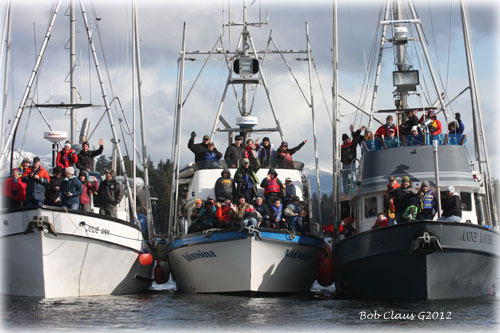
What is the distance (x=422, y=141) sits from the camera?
858 inches

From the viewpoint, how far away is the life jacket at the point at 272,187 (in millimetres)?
23062

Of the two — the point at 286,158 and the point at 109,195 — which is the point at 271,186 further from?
the point at 109,195

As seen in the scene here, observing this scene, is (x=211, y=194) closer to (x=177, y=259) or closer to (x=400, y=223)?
(x=177, y=259)

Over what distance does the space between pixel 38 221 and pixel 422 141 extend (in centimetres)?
1005

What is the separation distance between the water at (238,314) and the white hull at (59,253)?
18.2 inches

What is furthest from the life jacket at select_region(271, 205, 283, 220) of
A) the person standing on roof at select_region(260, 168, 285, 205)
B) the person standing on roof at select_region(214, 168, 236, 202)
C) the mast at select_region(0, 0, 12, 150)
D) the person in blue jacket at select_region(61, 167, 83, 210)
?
the mast at select_region(0, 0, 12, 150)

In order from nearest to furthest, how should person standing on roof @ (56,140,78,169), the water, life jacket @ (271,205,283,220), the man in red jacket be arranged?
1. the water
2. the man in red jacket
3. life jacket @ (271,205,283,220)
4. person standing on roof @ (56,140,78,169)

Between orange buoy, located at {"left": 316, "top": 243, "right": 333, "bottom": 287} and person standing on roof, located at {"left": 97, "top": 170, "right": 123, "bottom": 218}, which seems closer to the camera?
person standing on roof, located at {"left": 97, "top": 170, "right": 123, "bottom": 218}

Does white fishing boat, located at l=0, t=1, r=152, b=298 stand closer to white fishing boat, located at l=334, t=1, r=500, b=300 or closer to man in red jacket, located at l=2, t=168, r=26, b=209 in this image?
man in red jacket, located at l=2, t=168, r=26, b=209

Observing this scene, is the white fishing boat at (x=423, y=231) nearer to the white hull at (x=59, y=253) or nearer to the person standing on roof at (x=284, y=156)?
the person standing on roof at (x=284, y=156)

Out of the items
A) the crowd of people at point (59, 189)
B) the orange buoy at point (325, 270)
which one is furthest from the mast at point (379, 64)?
the crowd of people at point (59, 189)

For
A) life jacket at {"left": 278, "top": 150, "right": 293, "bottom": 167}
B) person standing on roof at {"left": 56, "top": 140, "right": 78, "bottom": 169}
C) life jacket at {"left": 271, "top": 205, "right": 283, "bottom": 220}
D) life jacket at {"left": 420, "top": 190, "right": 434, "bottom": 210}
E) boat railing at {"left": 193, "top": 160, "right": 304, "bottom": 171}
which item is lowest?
life jacket at {"left": 420, "top": 190, "right": 434, "bottom": 210}

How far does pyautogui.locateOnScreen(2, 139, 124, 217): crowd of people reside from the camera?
21109 millimetres

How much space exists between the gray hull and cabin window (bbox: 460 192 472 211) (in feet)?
3.92
